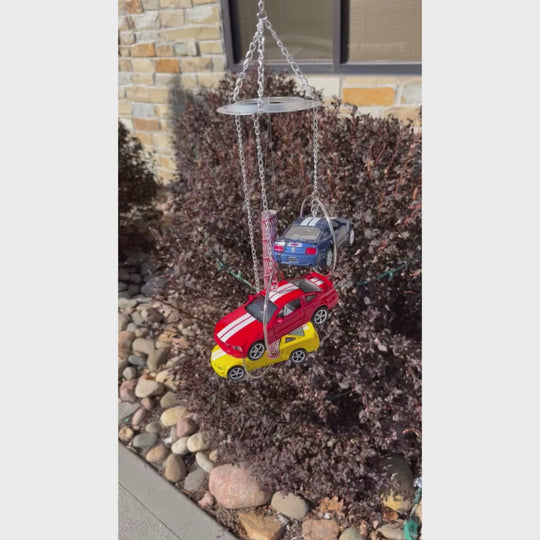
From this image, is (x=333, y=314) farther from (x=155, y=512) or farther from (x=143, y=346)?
→ (x=143, y=346)

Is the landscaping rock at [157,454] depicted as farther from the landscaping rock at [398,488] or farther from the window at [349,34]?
the window at [349,34]

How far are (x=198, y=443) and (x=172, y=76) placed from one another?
15.6 ft

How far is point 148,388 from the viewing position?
421 cm

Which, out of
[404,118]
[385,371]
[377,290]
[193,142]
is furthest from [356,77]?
[385,371]

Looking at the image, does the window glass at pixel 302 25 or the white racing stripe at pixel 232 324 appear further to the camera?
the window glass at pixel 302 25

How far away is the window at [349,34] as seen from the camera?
4.23 m

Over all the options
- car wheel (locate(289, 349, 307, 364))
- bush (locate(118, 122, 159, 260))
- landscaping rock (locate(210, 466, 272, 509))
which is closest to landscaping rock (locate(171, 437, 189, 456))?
landscaping rock (locate(210, 466, 272, 509))

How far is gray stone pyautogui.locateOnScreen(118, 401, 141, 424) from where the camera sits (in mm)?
4031

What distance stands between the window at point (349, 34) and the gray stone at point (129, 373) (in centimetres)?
348

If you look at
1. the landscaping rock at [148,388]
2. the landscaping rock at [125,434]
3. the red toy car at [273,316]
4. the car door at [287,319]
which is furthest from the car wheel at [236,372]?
the landscaping rock at [148,388]

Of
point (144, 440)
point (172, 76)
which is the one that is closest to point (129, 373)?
point (144, 440)

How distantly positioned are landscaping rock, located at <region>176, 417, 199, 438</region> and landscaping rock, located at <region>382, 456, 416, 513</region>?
59.7 inches

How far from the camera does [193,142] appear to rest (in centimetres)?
455

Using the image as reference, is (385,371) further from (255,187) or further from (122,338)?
(122,338)
